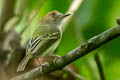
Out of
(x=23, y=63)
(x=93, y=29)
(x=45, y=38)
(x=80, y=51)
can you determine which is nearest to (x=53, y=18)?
(x=93, y=29)

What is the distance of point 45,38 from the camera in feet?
10.6

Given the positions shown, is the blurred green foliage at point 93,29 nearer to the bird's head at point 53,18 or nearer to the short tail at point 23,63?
the bird's head at point 53,18

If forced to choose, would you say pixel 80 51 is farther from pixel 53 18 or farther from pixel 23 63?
pixel 53 18

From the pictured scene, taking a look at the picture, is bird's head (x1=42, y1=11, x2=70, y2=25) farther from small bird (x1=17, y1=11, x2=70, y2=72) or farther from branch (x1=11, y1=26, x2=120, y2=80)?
branch (x1=11, y1=26, x2=120, y2=80)

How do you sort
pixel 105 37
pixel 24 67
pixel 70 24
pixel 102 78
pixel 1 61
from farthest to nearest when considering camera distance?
pixel 70 24
pixel 1 61
pixel 24 67
pixel 102 78
pixel 105 37

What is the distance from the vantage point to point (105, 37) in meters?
2.10

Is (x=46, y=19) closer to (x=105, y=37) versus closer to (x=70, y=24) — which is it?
(x=70, y=24)

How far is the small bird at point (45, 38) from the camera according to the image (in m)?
2.94

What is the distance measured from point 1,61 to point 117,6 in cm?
124

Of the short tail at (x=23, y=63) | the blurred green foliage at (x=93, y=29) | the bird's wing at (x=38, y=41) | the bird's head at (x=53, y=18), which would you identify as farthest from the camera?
the bird's head at (x=53, y=18)

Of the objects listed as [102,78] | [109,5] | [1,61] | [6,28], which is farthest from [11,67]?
[109,5]

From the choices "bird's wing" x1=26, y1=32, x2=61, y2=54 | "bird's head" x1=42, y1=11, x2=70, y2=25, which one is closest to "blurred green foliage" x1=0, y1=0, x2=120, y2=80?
"bird's head" x1=42, y1=11, x2=70, y2=25

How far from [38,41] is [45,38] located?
8 cm

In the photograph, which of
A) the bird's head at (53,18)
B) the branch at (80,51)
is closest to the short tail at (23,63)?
the branch at (80,51)
